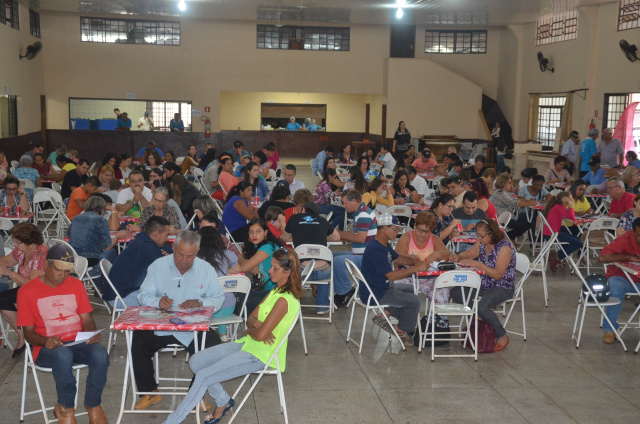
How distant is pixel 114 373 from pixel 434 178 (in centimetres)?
926

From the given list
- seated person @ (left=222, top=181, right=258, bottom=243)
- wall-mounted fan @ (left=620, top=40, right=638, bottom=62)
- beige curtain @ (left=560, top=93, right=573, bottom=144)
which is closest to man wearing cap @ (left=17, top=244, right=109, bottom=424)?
seated person @ (left=222, top=181, right=258, bottom=243)

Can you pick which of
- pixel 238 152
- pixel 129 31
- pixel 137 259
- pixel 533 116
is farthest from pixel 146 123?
pixel 137 259

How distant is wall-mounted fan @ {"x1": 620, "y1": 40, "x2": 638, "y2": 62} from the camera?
52.4 ft

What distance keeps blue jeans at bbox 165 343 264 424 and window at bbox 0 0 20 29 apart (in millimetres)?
15759

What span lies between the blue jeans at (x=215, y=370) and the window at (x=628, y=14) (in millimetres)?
14486

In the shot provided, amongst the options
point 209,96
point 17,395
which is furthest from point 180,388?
point 209,96

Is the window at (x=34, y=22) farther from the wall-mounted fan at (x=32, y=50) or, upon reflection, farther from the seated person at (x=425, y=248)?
the seated person at (x=425, y=248)

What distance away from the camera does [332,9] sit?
2008 cm

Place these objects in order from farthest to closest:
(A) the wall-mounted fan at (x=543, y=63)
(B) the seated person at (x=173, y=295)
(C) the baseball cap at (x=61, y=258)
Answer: (A) the wall-mounted fan at (x=543, y=63) < (B) the seated person at (x=173, y=295) < (C) the baseball cap at (x=61, y=258)

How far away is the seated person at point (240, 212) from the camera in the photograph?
884 centimetres

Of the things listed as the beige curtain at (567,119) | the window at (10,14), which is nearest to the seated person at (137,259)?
the window at (10,14)

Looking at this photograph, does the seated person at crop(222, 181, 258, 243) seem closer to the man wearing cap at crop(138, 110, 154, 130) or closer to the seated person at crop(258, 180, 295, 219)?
the seated person at crop(258, 180, 295, 219)

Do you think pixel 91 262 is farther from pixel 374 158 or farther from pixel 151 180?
pixel 374 158

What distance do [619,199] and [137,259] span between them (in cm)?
676
